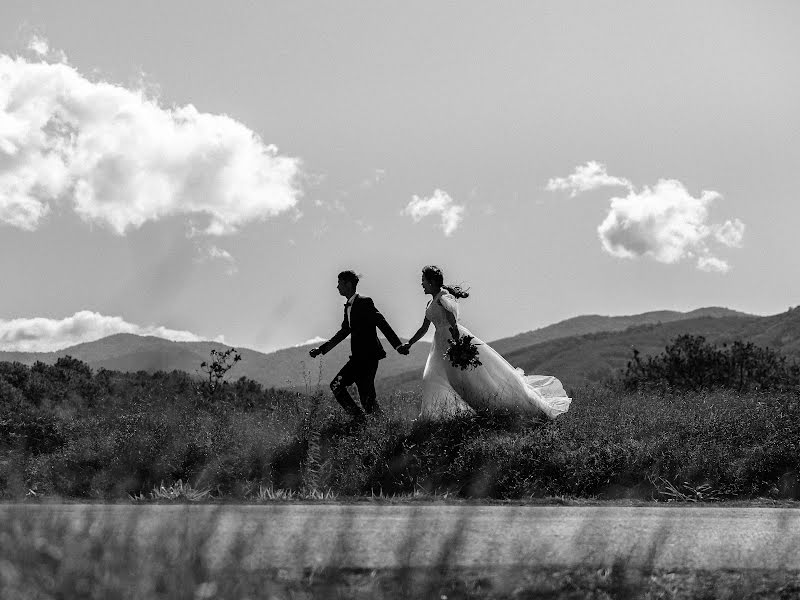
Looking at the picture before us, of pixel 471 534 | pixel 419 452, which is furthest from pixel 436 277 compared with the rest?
pixel 471 534

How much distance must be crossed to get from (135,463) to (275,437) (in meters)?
1.72

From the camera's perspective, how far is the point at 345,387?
12.2 m

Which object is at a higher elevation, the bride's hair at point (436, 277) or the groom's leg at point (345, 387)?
the bride's hair at point (436, 277)

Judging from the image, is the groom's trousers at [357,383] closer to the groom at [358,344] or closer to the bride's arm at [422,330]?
the groom at [358,344]

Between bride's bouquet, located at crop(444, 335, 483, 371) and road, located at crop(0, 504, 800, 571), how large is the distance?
21.4 ft

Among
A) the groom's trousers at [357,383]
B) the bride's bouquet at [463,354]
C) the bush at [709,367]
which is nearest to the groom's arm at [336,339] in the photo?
the groom's trousers at [357,383]

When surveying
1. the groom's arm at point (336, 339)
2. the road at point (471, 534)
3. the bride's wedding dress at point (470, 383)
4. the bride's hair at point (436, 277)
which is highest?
the bride's hair at point (436, 277)

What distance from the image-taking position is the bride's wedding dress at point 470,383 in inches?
476

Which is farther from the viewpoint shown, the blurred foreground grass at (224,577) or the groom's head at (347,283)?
the groom's head at (347,283)

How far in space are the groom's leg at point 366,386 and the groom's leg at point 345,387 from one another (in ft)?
0.25

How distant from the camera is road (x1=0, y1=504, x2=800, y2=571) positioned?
3.63m

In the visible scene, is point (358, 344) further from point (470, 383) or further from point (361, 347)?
point (470, 383)

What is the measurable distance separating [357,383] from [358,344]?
0.51 metres

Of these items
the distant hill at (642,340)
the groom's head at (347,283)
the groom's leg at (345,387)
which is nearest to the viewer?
the groom's leg at (345,387)
